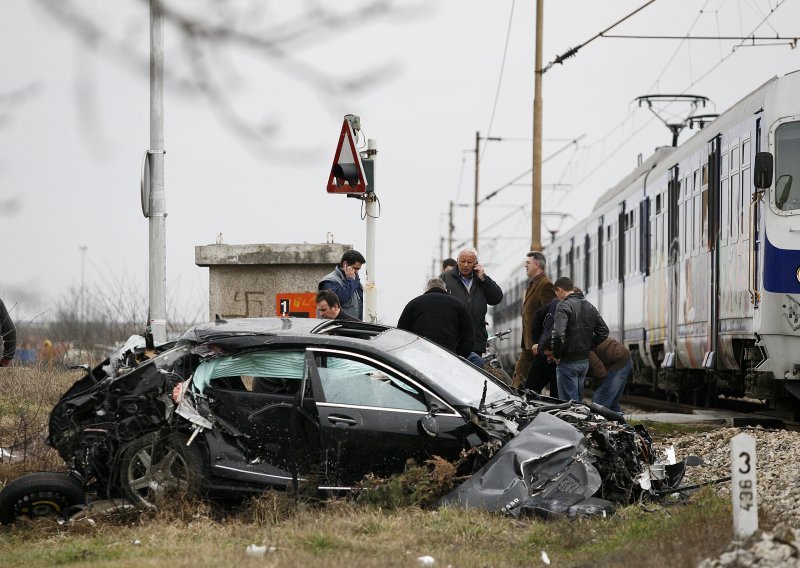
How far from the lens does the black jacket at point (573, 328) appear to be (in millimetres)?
12219

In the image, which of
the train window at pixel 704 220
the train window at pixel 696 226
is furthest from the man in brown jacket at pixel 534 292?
the train window at pixel 696 226

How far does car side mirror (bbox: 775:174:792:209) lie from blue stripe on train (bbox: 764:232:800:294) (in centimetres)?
50

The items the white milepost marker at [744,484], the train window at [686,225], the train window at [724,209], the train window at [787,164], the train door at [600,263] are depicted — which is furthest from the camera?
the train door at [600,263]

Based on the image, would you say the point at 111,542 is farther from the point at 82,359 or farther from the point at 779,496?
the point at 82,359

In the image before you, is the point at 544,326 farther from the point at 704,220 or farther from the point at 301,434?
the point at 301,434

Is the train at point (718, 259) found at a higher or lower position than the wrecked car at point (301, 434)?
higher

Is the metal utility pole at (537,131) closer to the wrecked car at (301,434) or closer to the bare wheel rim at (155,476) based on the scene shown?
the wrecked car at (301,434)

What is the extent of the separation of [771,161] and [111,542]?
8.56 m

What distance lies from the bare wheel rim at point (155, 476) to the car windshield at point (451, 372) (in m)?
1.63

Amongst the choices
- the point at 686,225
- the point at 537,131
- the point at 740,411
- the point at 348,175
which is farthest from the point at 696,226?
the point at 537,131

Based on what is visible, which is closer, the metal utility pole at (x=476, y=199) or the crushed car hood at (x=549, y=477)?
the crushed car hood at (x=549, y=477)

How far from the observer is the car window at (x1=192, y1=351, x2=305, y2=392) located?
834cm

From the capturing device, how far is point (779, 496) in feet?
28.0

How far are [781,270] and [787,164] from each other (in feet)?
4.10
